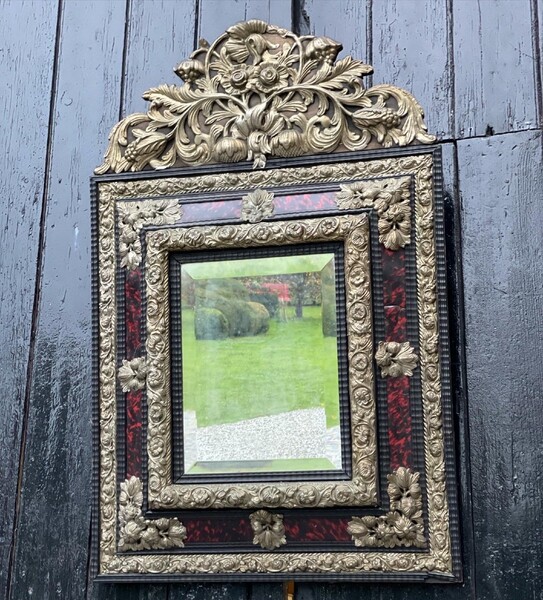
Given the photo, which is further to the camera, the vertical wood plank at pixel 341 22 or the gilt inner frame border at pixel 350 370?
the vertical wood plank at pixel 341 22

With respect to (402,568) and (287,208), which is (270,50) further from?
(402,568)

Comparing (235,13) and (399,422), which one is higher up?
(235,13)

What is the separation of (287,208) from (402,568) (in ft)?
1.13

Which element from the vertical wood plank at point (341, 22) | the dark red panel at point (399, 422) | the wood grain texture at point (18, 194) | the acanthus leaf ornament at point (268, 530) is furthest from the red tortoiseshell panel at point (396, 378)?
the wood grain texture at point (18, 194)

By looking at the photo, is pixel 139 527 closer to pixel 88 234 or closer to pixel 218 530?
pixel 218 530

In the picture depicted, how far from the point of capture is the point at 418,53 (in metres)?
1.00

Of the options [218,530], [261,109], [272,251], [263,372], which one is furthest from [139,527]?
[261,109]

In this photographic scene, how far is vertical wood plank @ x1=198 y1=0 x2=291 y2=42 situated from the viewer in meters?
1.04

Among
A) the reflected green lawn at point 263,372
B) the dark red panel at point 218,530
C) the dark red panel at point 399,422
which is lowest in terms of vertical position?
the dark red panel at point 218,530

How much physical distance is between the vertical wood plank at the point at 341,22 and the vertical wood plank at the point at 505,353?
0.50 feet

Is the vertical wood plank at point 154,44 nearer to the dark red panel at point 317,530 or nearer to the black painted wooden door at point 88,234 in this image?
the black painted wooden door at point 88,234

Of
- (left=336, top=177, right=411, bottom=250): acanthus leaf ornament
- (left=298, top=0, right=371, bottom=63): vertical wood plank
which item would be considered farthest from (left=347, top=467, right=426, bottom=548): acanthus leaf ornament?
(left=298, top=0, right=371, bottom=63): vertical wood plank

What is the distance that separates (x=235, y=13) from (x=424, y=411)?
0.46 m

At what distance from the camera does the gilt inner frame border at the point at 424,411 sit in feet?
2.92
